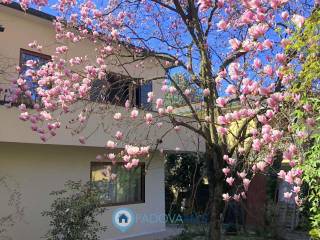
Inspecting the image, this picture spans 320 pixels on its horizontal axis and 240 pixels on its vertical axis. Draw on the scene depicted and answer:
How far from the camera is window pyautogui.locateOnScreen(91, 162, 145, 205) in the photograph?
13672mm

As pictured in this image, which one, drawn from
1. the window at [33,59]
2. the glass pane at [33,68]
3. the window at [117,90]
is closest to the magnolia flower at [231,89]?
the window at [117,90]

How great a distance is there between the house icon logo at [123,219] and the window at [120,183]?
10.2 inches

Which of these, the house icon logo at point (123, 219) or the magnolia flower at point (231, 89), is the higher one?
the magnolia flower at point (231, 89)

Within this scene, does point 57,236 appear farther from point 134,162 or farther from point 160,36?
point 160,36

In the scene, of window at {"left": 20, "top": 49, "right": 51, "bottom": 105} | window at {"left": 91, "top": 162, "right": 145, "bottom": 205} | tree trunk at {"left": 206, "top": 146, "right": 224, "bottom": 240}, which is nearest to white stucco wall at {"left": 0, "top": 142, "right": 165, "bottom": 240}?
window at {"left": 91, "top": 162, "right": 145, "bottom": 205}

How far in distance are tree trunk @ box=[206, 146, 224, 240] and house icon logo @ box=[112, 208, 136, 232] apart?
5508 millimetres

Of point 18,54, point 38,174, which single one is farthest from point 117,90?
point 38,174

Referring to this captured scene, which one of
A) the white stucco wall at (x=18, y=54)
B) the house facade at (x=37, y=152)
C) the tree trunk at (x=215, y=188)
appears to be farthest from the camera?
the house facade at (x=37, y=152)

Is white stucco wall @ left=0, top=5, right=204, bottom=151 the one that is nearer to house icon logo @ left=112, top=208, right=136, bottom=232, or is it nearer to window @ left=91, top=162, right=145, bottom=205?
window @ left=91, top=162, right=145, bottom=205

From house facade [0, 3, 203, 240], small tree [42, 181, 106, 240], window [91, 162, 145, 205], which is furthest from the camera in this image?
window [91, 162, 145, 205]

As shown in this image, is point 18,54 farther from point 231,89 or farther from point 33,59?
point 231,89

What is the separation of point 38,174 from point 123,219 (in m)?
3.41

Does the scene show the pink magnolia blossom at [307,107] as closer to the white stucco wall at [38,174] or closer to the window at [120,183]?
the white stucco wall at [38,174]

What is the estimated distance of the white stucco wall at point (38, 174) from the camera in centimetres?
1127
